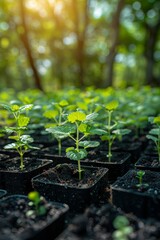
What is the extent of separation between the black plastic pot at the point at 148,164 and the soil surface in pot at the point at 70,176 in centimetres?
37

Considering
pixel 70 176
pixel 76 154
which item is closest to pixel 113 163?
pixel 70 176

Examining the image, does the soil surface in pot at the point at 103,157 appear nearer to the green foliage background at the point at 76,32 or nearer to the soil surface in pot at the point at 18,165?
the soil surface in pot at the point at 18,165

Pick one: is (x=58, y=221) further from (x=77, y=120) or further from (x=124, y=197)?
(x=77, y=120)

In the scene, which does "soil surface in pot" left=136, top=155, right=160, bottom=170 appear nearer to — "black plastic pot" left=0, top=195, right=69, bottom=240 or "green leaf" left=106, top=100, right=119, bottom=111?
"green leaf" left=106, top=100, right=119, bottom=111

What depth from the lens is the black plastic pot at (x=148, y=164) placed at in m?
2.16

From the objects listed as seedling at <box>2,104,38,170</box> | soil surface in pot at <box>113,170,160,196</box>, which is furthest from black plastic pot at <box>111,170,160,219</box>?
seedling at <box>2,104,38,170</box>

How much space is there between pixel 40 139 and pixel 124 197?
6.88 ft

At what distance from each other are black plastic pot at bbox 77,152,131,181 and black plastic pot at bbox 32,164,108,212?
0.36m

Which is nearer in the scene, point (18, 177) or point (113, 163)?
point (18, 177)

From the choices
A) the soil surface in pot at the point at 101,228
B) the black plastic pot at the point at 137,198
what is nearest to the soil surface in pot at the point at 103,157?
the black plastic pot at the point at 137,198

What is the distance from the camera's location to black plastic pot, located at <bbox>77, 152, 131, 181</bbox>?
92.4 inches

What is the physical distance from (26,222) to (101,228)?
39 centimetres

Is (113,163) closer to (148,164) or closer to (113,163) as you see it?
(113,163)

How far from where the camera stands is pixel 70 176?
203 centimetres
